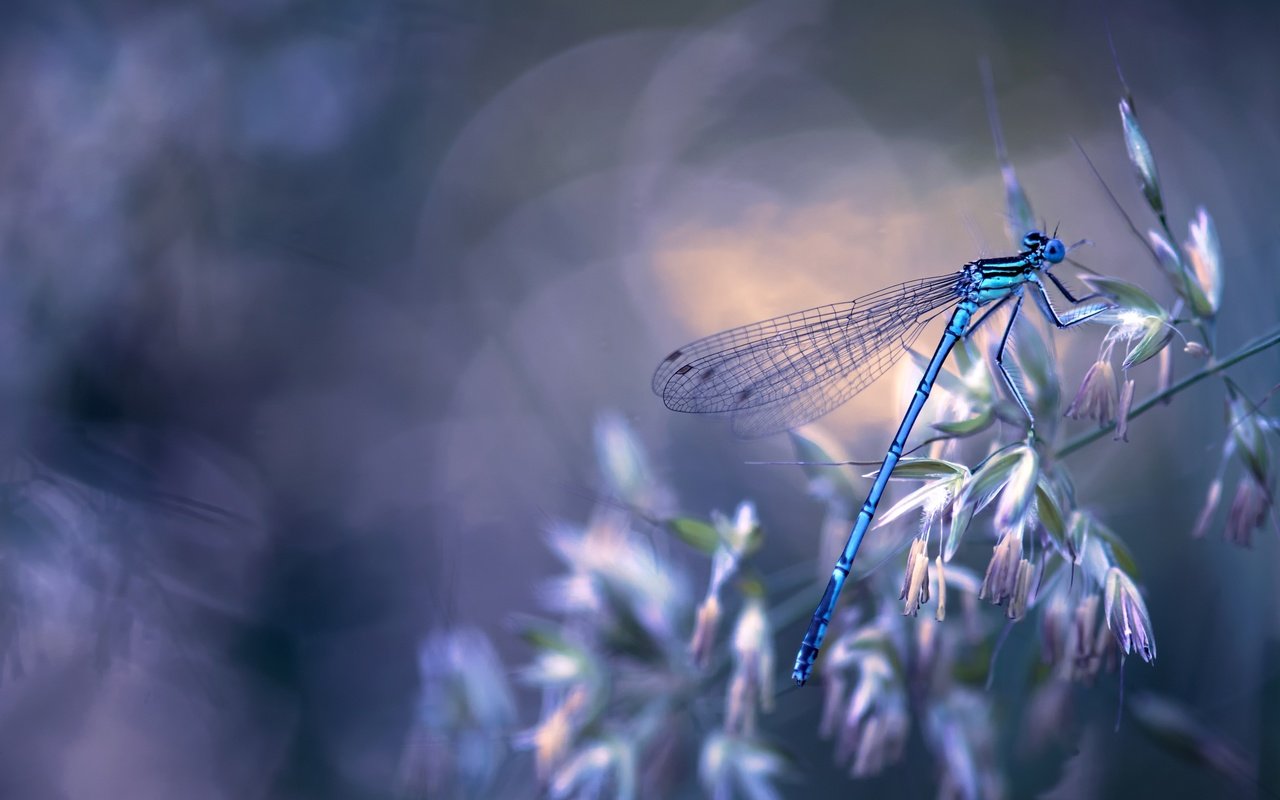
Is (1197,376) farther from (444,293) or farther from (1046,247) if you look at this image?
(444,293)

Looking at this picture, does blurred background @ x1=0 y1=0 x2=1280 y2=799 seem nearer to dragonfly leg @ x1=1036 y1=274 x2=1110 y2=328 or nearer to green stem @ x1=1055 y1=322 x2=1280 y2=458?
dragonfly leg @ x1=1036 y1=274 x2=1110 y2=328

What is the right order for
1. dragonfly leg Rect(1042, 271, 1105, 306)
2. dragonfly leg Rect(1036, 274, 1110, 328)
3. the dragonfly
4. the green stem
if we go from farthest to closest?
the dragonfly, dragonfly leg Rect(1042, 271, 1105, 306), dragonfly leg Rect(1036, 274, 1110, 328), the green stem

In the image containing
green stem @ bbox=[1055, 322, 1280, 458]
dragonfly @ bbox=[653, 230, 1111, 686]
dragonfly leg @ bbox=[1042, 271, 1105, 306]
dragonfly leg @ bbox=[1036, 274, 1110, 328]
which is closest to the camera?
green stem @ bbox=[1055, 322, 1280, 458]

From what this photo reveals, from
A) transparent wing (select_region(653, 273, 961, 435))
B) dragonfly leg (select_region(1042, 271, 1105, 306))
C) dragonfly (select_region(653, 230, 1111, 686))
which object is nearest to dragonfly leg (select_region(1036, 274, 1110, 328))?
dragonfly leg (select_region(1042, 271, 1105, 306))

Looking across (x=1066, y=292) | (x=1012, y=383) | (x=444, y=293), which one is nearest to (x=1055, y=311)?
(x=1066, y=292)

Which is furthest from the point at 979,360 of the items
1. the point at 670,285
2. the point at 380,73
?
the point at 380,73

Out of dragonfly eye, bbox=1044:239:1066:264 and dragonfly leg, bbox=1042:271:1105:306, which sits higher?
dragonfly eye, bbox=1044:239:1066:264

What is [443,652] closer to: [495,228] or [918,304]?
[918,304]
